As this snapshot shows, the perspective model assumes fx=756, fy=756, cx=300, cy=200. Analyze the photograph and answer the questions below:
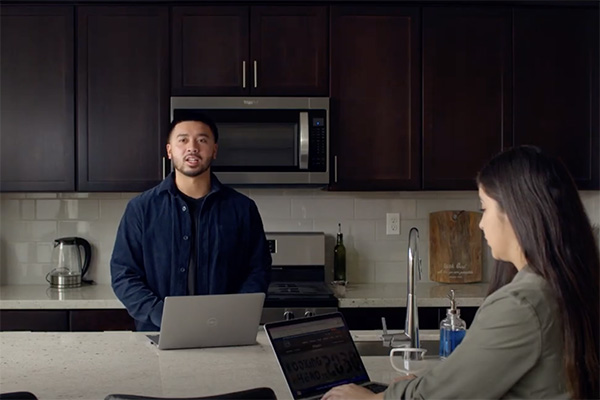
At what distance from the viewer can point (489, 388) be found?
1422 mm

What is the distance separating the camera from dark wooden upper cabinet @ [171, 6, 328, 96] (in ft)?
12.3

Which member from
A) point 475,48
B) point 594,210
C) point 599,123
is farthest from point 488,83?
point 594,210

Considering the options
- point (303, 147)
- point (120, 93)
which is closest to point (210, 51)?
point (120, 93)

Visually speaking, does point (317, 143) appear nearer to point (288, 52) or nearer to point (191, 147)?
point (288, 52)

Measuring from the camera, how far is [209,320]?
2195 millimetres

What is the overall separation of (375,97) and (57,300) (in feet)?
5.96

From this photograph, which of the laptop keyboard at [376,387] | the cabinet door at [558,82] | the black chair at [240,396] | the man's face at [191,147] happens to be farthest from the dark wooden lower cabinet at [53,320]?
the cabinet door at [558,82]

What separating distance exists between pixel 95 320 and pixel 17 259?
32.7 inches

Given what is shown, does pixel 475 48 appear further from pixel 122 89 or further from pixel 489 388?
pixel 489 388

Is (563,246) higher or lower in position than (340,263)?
higher

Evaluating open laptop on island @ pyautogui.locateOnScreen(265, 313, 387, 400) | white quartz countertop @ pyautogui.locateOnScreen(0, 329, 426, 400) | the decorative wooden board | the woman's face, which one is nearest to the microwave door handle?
the decorative wooden board

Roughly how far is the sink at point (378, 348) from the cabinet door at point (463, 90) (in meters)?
1.55

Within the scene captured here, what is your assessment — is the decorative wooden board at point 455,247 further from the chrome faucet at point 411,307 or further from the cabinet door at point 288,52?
the chrome faucet at point 411,307

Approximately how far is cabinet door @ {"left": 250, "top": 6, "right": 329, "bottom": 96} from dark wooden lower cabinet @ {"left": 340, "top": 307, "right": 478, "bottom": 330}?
1.09 m
